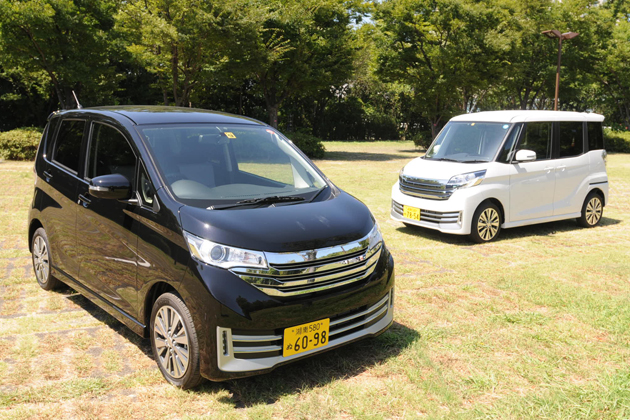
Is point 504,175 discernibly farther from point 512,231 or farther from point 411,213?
point 411,213

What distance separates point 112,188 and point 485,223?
594 centimetres

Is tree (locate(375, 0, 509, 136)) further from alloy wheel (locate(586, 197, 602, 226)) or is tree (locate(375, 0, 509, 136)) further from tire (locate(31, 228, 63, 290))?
tire (locate(31, 228, 63, 290))

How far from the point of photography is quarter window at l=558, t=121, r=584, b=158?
8.98 meters

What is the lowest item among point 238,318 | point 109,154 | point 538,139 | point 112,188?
point 238,318

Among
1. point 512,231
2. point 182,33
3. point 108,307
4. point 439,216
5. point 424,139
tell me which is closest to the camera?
point 108,307

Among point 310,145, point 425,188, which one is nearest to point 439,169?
point 425,188

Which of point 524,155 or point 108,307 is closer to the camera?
point 108,307

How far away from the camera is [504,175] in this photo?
8.19m

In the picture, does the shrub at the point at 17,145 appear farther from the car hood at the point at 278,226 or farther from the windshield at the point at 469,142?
the car hood at the point at 278,226

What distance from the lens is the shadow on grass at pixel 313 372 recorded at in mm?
3553

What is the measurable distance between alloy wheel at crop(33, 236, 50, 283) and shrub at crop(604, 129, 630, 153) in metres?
34.7

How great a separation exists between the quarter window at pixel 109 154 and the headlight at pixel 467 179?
17.0 ft

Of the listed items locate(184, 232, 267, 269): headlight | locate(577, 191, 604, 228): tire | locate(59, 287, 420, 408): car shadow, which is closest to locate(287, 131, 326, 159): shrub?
locate(577, 191, 604, 228): tire

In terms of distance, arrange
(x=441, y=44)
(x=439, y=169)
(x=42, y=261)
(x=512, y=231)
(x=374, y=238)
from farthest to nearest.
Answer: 1. (x=441, y=44)
2. (x=512, y=231)
3. (x=439, y=169)
4. (x=42, y=261)
5. (x=374, y=238)
